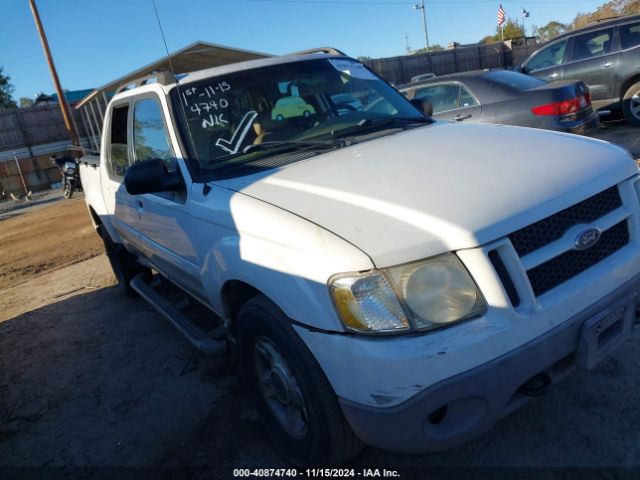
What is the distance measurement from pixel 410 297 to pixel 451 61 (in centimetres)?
2842

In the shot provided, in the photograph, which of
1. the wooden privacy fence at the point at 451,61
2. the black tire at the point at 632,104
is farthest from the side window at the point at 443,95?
the wooden privacy fence at the point at 451,61

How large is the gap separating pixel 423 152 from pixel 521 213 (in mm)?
768

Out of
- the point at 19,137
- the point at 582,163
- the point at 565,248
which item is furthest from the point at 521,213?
the point at 19,137

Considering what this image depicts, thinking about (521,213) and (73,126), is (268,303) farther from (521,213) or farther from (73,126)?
(73,126)

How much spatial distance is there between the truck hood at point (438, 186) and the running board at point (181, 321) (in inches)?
38.0

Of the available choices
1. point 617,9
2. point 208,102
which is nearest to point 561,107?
point 208,102

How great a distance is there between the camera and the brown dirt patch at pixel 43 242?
24.8 ft

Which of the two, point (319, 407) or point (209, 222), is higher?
point (209, 222)

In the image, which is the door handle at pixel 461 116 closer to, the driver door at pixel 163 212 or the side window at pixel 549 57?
the side window at pixel 549 57

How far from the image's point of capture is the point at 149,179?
8.67 ft

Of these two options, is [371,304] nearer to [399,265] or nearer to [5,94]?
[399,265]

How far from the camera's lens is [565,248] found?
1.89 metres

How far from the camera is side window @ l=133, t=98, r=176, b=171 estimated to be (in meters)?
3.09

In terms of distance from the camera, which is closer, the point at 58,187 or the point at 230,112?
the point at 230,112
